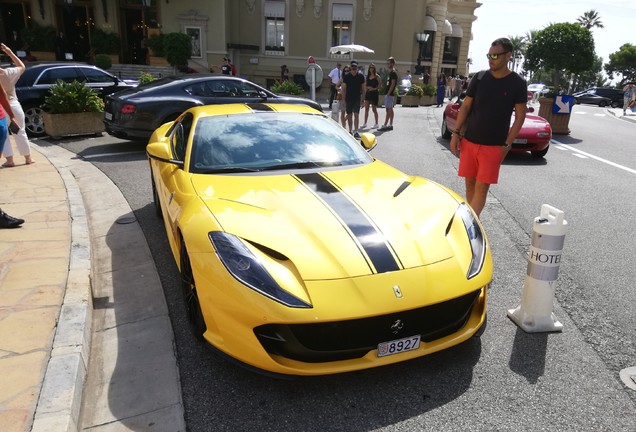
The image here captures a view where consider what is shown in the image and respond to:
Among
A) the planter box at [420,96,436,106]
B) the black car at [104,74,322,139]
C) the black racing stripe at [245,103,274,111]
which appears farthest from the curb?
the planter box at [420,96,436,106]

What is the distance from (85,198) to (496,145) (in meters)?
5.13

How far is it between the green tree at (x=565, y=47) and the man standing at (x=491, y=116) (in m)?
54.8

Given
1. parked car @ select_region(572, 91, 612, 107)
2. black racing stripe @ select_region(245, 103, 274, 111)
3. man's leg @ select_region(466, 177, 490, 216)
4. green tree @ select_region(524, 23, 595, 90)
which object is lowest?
parked car @ select_region(572, 91, 612, 107)

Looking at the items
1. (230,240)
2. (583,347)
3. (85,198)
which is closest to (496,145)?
(583,347)

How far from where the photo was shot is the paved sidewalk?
98.2 inches

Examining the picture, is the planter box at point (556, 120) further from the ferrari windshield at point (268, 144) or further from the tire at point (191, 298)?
the tire at point (191, 298)

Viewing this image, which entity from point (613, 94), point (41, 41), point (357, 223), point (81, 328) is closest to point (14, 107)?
point (81, 328)

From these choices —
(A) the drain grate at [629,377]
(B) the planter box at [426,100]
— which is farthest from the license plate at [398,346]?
(B) the planter box at [426,100]

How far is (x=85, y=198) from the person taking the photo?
6.44 metres

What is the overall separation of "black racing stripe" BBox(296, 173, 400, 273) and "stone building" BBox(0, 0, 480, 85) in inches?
1016

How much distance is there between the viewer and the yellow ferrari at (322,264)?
2471 millimetres

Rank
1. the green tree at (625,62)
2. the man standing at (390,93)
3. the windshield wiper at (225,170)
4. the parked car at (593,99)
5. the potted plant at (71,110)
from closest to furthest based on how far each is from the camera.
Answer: the windshield wiper at (225,170), the potted plant at (71,110), the man standing at (390,93), the parked car at (593,99), the green tree at (625,62)

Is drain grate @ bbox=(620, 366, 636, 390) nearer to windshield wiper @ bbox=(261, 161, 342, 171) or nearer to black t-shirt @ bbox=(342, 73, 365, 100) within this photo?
windshield wiper @ bbox=(261, 161, 342, 171)

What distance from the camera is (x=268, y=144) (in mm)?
3941
